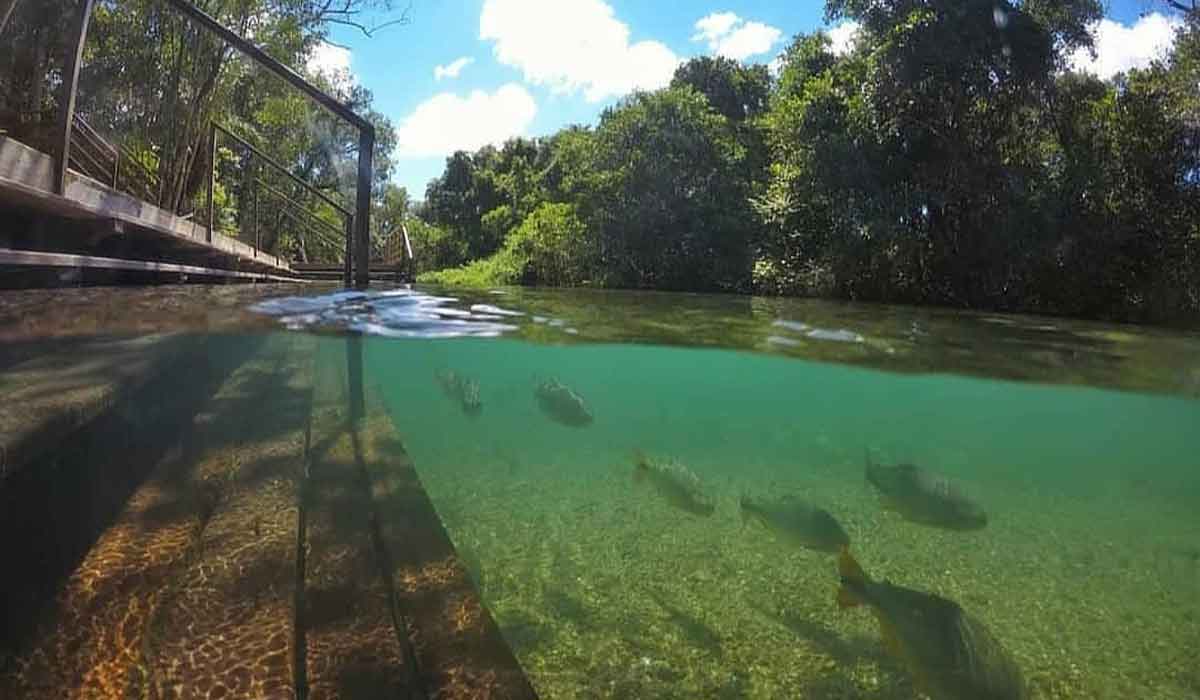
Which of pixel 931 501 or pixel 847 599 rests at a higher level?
pixel 931 501

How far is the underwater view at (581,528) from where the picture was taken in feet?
9.00

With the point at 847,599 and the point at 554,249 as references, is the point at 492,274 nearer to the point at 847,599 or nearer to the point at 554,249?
the point at 554,249

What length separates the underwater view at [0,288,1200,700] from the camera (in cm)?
274

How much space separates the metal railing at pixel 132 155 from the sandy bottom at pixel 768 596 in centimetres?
360

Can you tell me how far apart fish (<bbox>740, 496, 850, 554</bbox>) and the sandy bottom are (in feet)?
2.14

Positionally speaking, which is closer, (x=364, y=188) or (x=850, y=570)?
(x=850, y=570)

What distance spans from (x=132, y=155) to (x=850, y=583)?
1683cm

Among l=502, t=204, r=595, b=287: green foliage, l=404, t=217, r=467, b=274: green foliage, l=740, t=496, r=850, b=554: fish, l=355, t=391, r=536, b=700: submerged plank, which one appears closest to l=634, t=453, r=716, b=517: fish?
l=740, t=496, r=850, b=554: fish

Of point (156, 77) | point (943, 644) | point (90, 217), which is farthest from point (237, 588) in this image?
point (156, 77)

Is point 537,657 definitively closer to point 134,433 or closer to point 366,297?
point 134,433

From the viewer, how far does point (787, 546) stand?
19.4 ft

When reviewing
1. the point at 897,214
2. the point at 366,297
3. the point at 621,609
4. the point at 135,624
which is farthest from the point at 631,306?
the point at 135,624

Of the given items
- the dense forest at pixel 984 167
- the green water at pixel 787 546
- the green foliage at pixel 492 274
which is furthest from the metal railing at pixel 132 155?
the green foliage at pixel 492 274

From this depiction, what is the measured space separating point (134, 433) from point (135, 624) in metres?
3.26
